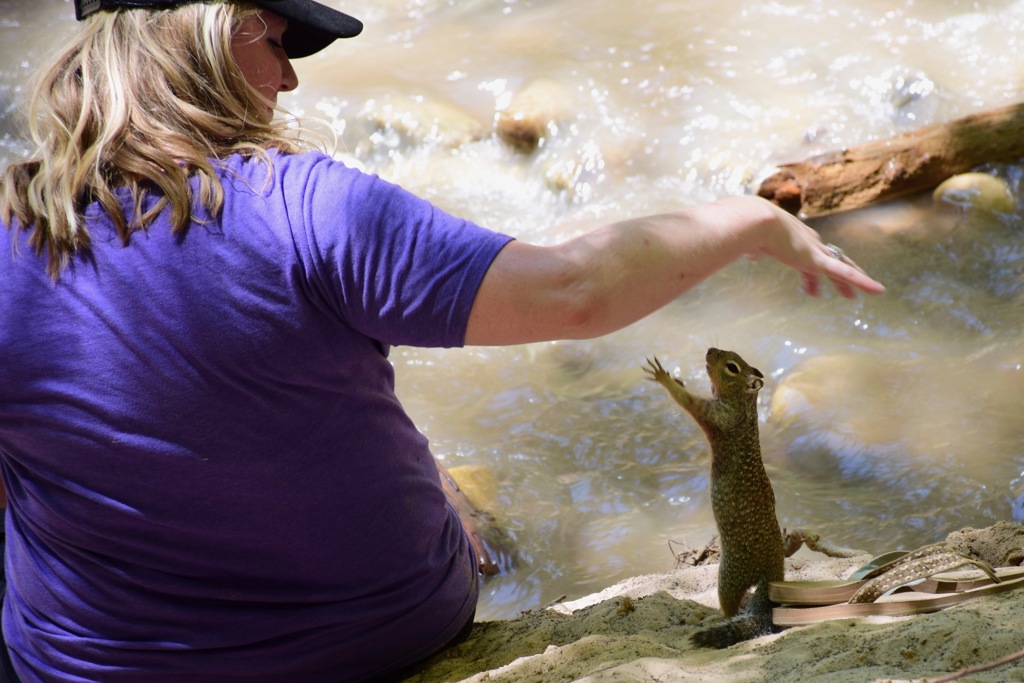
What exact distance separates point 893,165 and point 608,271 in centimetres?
476

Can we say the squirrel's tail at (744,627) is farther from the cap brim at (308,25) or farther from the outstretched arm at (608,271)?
the cap brim at (308,25)

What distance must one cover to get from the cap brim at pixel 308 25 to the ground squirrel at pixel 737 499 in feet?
4.62

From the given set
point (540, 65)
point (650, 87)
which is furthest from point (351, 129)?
point (650, 87)

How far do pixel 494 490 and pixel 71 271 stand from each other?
9.67 feet

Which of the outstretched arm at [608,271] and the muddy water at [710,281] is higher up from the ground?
the outstretched arm at [608,271]

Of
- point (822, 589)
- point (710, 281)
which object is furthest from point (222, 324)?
point (710, 281)

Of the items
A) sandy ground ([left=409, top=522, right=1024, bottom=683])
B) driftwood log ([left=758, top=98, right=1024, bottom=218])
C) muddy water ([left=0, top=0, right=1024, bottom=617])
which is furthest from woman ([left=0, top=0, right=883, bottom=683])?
driftwood log ([left=758, top=98, right=1024, bottom=218])

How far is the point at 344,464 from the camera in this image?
2.15 metres

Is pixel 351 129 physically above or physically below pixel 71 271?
below

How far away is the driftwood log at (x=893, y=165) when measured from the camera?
606 centimetres

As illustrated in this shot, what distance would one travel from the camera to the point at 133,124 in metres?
1.94

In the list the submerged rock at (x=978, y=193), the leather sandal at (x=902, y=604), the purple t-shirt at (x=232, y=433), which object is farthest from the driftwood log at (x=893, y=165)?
the purple t-shirt at (x=232, y=433)

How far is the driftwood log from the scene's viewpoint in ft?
19.9

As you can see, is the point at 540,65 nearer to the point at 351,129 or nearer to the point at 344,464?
the point at 351,129
